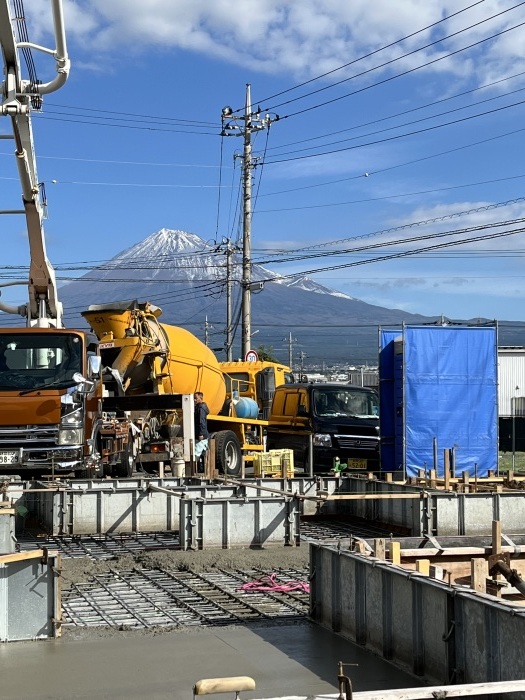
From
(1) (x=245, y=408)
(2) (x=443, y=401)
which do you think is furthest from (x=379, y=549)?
(1) (x=245, y=408)

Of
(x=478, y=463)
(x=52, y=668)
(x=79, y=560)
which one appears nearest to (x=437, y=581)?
(x=52, y=668)

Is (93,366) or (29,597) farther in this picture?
(93,366)

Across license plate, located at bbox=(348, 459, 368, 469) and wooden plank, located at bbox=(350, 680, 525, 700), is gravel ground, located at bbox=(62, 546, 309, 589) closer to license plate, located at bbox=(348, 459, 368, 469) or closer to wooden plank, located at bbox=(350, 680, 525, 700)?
wooden plank, located at bbox=(350, 680, 525, 700)

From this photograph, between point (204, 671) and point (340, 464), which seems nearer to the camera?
point (204, 671)

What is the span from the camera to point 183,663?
827 cm

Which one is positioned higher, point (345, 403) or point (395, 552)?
point (345, 403)

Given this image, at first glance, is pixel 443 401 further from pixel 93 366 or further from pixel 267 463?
pixel 93 366

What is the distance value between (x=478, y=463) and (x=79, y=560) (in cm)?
1378

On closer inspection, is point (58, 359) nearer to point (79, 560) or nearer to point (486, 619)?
point (79, 560)

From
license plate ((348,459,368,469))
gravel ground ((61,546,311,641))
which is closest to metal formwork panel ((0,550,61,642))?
gravel ground ((61,546,311,641))

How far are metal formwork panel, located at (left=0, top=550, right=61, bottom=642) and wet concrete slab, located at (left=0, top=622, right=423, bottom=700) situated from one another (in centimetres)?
16

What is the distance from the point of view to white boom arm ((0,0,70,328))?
1781 centimetres

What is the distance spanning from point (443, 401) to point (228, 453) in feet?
18.7

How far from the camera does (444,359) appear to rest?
2467 centimetres
